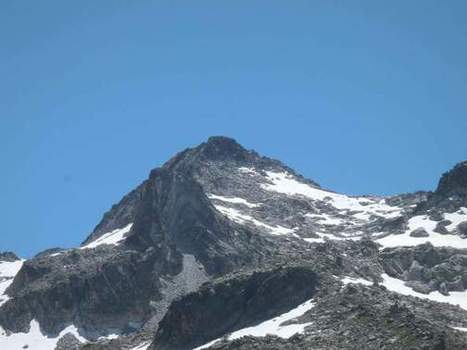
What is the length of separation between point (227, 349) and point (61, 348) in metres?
70.3

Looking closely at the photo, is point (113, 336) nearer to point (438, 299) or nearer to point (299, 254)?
point (299, 254)

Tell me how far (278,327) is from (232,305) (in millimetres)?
16042

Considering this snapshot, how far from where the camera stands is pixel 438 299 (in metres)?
166

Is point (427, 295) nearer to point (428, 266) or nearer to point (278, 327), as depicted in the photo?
point (428, 266)

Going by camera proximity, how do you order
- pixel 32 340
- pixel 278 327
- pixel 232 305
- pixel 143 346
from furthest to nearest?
1. pixel 32 340
2. pixel 143 346
3. pixel 232 305
4. pixel 278 327

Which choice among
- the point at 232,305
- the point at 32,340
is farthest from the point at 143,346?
the point at 32,340

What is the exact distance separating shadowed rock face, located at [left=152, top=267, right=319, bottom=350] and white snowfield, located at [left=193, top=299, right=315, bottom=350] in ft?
7.84

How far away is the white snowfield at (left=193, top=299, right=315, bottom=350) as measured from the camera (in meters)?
130

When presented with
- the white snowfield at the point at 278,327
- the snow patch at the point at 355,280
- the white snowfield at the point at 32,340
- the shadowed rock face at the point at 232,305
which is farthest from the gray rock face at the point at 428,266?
the white snowfield at the point at 32,340

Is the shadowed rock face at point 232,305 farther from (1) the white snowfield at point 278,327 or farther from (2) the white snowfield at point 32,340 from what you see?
(2) the white snowfield at point 32,340

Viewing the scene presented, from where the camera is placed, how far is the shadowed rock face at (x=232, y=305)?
14450cm

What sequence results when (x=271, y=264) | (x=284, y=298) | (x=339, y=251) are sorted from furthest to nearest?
1. (x=339, y=251)
2. (x=271, y=264)
3. (x=284, y=298)

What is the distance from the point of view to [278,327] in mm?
134500

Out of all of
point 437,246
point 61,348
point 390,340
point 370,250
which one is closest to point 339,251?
point 370,250
